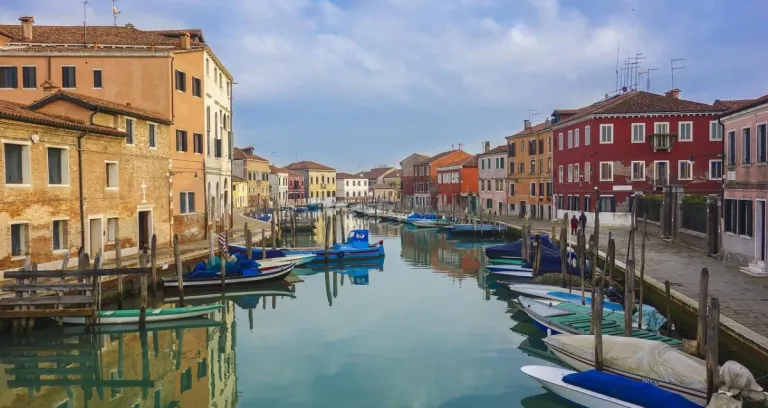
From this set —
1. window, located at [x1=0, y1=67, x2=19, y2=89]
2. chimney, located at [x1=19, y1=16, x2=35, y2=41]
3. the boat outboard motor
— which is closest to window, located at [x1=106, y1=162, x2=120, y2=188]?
window, located at [x1=0, y1=67, x2=19, y2=89]

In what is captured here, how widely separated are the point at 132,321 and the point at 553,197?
34.7 m

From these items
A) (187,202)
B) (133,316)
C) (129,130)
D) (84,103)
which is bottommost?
(133,316)

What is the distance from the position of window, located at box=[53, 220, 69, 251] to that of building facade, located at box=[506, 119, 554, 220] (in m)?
34.0

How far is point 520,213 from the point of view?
167ft

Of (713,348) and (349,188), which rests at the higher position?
(349,188)

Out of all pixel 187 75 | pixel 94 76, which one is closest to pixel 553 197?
pixel 187 75

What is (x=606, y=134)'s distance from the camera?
120 ft

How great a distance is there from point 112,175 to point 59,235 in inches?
136

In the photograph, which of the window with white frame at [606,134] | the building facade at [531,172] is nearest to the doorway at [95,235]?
the window with white frame at [606,134]

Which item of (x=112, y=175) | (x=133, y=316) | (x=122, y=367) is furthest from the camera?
(x=112, y=175)

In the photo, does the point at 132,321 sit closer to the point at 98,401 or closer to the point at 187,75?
the point at 98,401

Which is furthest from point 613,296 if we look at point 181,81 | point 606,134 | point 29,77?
point 29,77

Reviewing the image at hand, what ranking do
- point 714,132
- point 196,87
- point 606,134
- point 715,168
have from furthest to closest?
point 606,134 < point 715,168 < point 714,132 < point 196,87

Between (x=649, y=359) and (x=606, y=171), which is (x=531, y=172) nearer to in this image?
(x=606, y=171)
